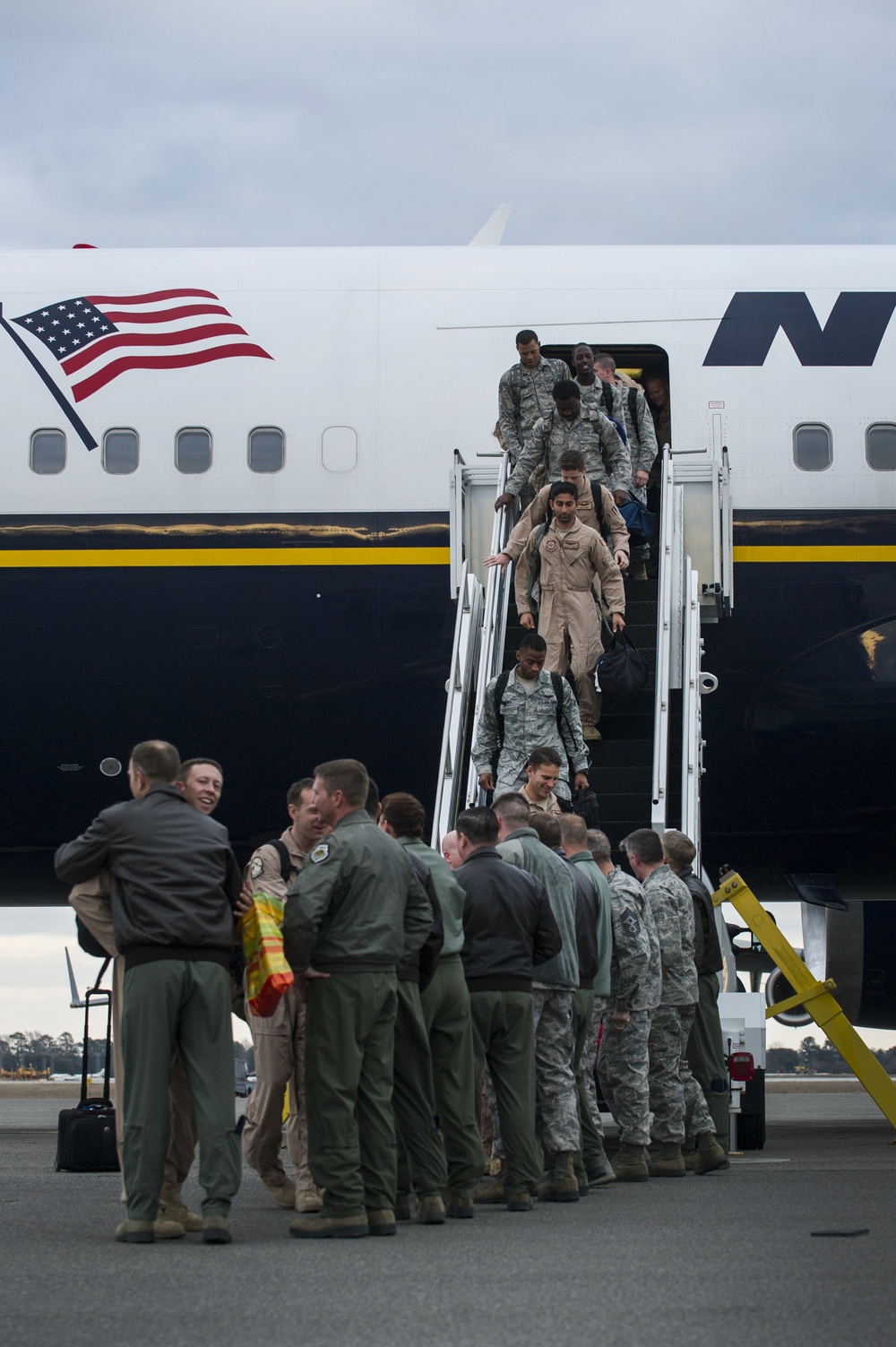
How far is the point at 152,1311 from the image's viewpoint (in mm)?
4395

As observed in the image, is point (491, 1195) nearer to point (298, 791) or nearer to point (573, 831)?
point (573, 831)

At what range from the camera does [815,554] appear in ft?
37.5

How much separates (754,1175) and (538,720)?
2.69m

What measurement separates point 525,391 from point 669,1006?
441 centimetres

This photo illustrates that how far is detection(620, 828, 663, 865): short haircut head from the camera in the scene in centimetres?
866

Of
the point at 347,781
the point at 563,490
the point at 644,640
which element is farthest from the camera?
the point at 644,640

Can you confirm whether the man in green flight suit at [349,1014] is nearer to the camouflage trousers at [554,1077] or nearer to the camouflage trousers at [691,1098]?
the camouflage trousers at [554,1077]

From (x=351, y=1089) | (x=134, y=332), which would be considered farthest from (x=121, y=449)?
(x=351, y=1089)

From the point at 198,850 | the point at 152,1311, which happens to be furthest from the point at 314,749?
the point at 152,1311

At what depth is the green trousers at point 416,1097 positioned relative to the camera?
6551 millimetres

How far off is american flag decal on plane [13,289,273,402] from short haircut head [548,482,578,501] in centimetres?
262

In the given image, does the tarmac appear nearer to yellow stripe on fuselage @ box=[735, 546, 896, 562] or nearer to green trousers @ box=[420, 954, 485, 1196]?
green trousers @ box=[420, 954, 485, 1196]

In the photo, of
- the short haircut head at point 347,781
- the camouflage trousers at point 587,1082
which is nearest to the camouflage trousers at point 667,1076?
the camouflage trousers at point 587,1082

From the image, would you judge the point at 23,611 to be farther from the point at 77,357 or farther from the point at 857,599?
the point at 857,599
